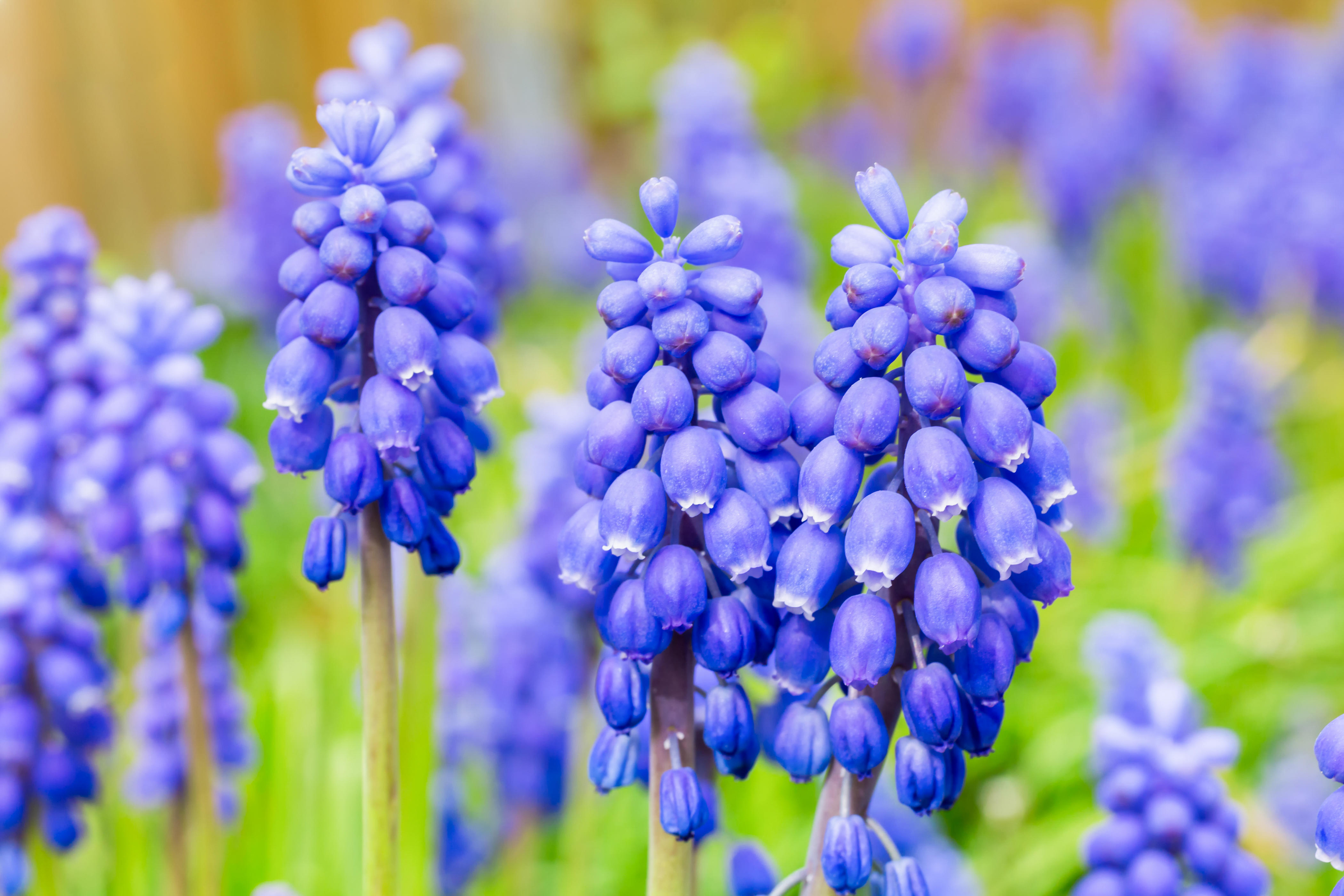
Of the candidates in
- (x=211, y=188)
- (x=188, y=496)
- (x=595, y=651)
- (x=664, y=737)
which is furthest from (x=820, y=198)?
(x=664, y=737)

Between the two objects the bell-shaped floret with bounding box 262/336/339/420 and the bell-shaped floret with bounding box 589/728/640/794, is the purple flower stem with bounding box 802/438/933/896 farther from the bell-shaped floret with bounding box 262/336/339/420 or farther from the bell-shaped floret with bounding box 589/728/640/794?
the bell-shaped floret with bounding box 262/336/339/420

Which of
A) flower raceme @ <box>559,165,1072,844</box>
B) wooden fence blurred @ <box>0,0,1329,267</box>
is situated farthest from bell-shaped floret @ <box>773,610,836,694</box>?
wooden fence blurred @ <box>0,0,1329,267</box>

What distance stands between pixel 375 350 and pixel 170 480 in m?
0.98

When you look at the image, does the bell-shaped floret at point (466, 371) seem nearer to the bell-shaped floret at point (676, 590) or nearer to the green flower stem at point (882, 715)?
the bell-shaped floret at point (676, 590)

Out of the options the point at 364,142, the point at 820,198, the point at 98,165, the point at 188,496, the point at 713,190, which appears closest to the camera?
the point at 364,142

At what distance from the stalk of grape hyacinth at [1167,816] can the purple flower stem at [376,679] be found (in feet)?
4.04

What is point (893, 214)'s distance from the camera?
160 centimetres

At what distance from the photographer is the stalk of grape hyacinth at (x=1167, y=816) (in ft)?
6.80

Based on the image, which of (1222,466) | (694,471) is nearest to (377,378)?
(694,471)

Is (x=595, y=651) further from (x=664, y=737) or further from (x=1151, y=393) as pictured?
(x=1151, y=393)

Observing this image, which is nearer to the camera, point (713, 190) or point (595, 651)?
point (595, 651)

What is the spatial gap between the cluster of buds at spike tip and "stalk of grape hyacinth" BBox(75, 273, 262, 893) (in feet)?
2.29

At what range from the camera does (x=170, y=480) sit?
8.03 ft

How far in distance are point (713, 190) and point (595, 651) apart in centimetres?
356
